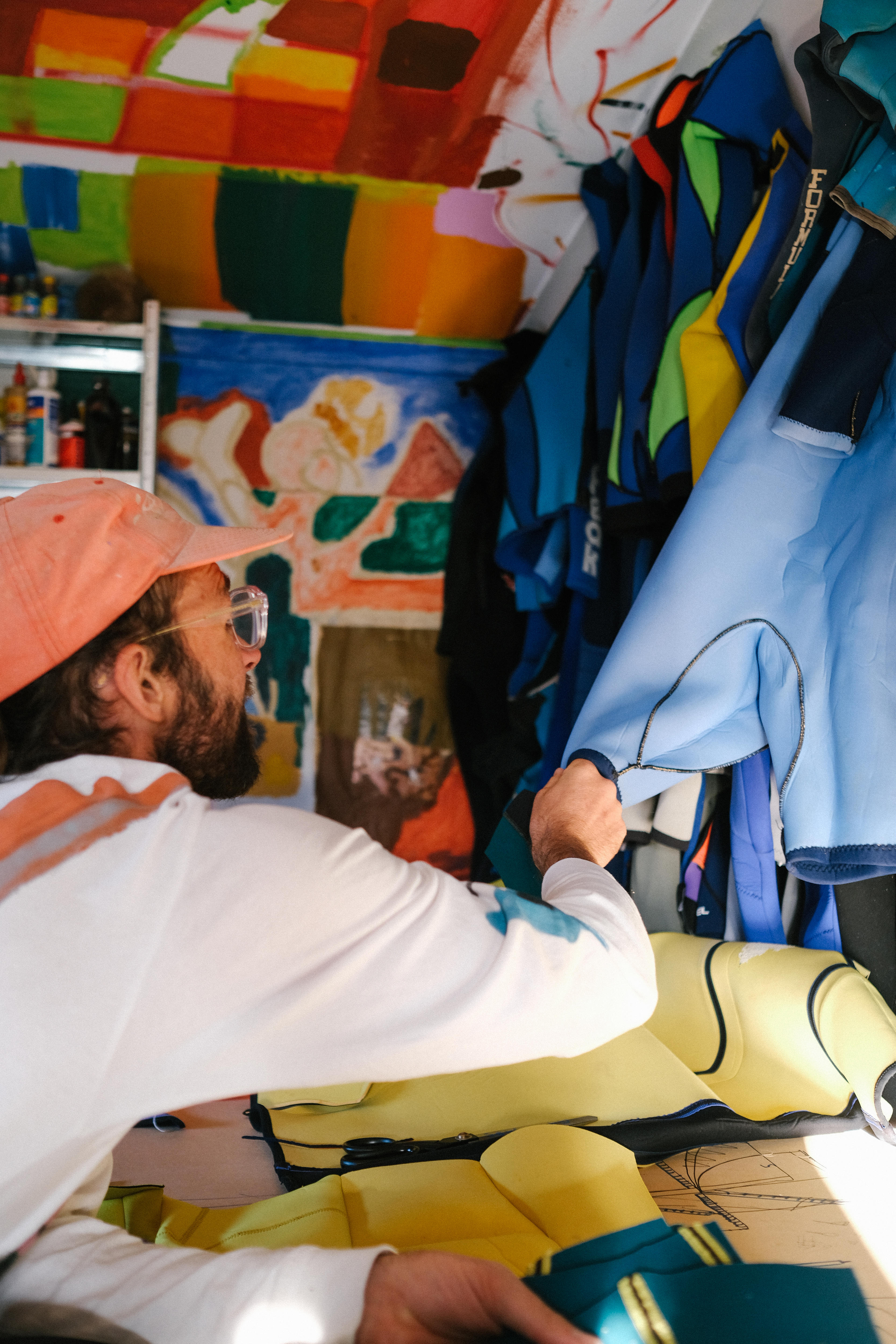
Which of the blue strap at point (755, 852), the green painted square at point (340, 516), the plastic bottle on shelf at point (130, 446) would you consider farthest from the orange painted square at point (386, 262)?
the blue strap at point (755, 852)

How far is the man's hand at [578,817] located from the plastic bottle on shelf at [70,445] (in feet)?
4.78

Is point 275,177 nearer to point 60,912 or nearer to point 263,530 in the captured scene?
point 263,530

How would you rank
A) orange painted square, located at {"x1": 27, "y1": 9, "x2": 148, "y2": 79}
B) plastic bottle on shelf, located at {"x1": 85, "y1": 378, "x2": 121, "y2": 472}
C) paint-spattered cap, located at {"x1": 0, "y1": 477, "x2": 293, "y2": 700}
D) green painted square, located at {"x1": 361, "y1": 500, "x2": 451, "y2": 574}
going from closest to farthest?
1. paint-spattered cap, located at {"x1": 0, "y1": 477, "x2": 293, "y2": 700}
2. orange painted square, located at {"x1": 27, "y1": 9, "x2": 148, "y2": 79}
3. plastic bottle on shelf, located at {"x1": 85, "y1": 378, "x2": 121, "y2": 472}
4. green painted square, located at {"x1": 361, "y1": 500, "x2": 451, "y2": 574}

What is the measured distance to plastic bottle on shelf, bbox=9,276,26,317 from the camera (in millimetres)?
2057

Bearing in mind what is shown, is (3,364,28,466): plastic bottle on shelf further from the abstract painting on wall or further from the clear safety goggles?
the clear safety goggles

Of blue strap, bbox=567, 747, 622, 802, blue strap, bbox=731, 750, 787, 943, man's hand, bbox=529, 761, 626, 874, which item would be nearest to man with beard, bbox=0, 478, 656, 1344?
man's hand, bbox=529, 761, 626, 874

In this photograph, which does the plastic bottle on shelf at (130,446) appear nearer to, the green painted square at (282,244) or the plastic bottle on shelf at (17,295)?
the plastic bottle on shelf at (17,295)

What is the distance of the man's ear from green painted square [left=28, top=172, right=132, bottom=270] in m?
1.46

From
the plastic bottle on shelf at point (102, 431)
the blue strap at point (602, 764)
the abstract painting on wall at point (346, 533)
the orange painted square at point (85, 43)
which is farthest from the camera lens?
the abstract painting on wall at point (346, 533)

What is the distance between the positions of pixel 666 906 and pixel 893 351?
37.7 inches

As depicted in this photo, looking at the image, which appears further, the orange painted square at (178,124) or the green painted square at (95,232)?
the green painted square at (95,232)

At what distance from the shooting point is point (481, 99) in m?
1.69

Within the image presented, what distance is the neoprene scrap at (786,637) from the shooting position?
115 centimetres

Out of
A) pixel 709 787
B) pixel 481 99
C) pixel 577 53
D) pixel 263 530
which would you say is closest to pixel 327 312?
pixel 481 99
